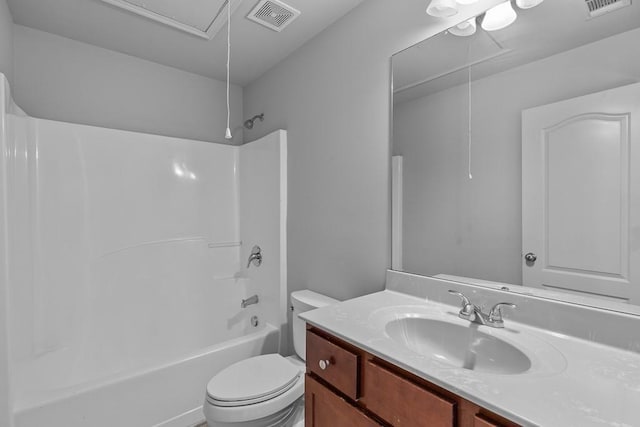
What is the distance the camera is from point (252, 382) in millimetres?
1429

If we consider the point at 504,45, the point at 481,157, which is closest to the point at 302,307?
the point at 481,157

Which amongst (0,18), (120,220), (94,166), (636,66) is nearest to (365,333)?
(636,66)

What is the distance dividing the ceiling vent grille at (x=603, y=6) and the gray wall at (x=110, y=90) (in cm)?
253

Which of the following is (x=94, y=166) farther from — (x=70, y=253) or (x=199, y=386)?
(x=199, y=386)

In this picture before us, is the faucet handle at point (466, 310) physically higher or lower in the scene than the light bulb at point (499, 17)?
lower

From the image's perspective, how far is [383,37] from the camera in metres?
1.54

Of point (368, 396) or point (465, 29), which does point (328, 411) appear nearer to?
point (368, 396)

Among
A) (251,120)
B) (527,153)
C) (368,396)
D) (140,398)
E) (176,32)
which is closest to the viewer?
(368,396)

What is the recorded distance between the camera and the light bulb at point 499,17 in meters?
1.15

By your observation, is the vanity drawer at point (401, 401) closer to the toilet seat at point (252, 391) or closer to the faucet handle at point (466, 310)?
the faucet handle at point (466, 310)

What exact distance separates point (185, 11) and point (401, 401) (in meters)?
2.16

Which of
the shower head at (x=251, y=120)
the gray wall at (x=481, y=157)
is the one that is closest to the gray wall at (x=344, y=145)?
the gray wall at (x=481, y=157)

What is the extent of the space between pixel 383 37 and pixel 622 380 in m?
1.57

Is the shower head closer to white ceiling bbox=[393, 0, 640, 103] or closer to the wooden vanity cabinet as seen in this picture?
white ceiling bbox=[393, 0, 640, 103]
